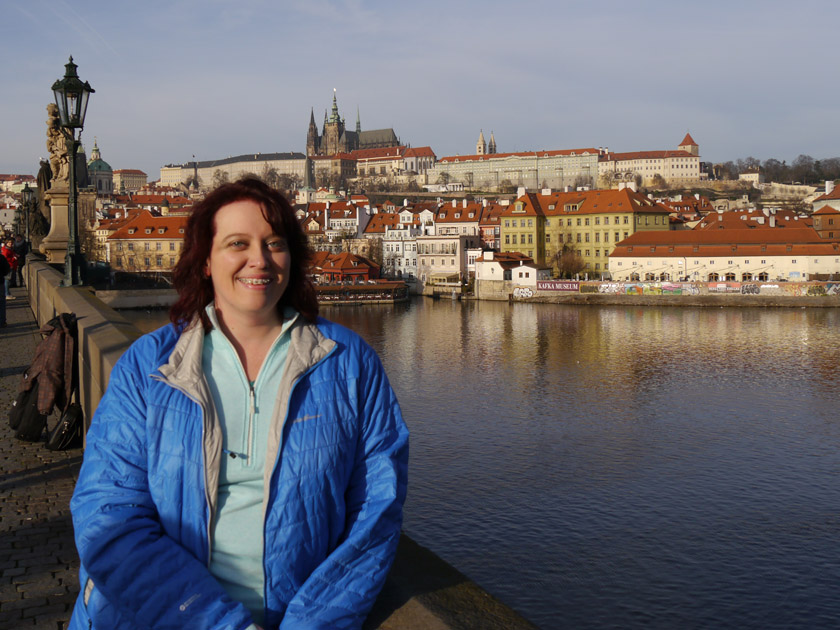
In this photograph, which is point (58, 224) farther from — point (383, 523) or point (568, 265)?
point (568, 265)

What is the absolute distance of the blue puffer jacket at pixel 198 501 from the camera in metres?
1.56

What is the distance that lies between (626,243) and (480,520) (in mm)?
37498

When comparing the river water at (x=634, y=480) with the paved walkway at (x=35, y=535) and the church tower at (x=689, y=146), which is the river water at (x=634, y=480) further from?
the church tower at (x=689, y=146)

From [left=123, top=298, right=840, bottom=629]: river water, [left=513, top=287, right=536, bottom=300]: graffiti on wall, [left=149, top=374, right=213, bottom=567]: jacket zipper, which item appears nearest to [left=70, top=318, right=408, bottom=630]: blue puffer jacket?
[left=149, top=374, right=213, bottom=567]: jacket zipper

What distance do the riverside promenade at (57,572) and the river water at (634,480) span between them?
5.26 meters

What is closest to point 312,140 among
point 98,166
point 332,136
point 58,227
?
point 332,136

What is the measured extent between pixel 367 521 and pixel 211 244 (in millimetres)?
646

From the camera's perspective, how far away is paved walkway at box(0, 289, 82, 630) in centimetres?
268

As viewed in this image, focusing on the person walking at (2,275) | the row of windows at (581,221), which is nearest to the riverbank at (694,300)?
the row of windows at (581,221)

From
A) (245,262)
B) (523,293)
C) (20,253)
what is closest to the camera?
(245,262)

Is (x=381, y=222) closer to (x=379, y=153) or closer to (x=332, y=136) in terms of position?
(x=379, y=153)

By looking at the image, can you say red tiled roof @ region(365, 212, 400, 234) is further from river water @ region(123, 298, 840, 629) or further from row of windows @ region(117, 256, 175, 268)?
river water @ region(123, 298, 840, 629)

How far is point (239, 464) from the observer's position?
164 centimetres

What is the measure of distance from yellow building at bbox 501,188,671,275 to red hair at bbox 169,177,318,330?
47.9 meters
